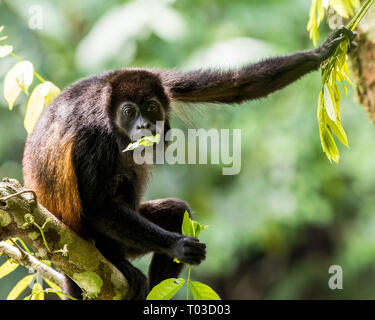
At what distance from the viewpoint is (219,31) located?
10.6m

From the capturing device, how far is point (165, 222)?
3.89 meters

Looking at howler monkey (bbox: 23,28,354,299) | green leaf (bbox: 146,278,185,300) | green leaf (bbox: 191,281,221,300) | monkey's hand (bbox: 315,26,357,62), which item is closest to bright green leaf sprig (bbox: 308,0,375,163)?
monkey's hand (bbox: 315,26,357,62)

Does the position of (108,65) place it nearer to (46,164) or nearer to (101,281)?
(46,164)

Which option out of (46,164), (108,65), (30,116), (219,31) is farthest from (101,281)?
(219,31)

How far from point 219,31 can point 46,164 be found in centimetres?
785

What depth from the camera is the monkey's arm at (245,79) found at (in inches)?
141

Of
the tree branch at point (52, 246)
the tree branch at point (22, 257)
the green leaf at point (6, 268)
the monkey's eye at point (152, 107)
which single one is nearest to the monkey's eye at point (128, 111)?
the monkey's eye at point (152, 107)

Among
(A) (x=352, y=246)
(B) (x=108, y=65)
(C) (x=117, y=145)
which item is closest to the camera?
(C) (x=117, y=145)

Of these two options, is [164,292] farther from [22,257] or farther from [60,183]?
A: [60,183]

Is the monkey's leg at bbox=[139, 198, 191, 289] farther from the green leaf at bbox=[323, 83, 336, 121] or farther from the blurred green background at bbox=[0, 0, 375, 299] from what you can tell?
the blurred green background at bbox=[0, 0, 375, 299]

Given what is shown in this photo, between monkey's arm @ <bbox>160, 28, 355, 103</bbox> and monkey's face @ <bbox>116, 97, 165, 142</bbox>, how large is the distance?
0.28 m

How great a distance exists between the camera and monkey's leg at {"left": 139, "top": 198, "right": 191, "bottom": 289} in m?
3.80

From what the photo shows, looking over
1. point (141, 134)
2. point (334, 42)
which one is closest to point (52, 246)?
point (141, 134)

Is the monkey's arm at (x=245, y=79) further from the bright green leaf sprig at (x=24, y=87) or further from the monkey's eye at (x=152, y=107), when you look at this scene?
the bright green leaf sprig at (x=24, y=87)
